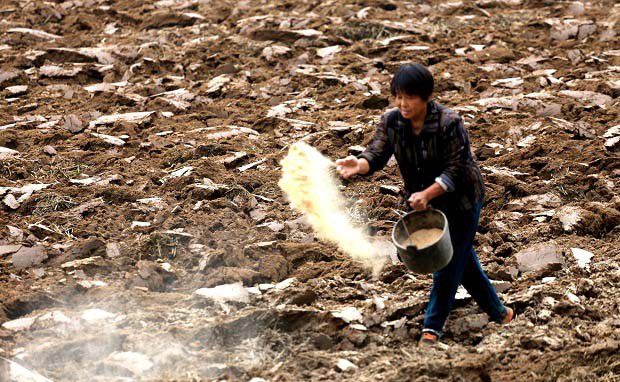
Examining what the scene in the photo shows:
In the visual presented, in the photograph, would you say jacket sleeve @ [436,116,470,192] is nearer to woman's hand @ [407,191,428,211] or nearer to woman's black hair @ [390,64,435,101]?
woman's hand @ [407,191,428,211]

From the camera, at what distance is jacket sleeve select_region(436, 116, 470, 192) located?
13.3ft

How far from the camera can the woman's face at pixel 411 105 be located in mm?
3992

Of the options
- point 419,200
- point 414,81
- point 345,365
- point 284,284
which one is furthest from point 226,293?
point 414,81

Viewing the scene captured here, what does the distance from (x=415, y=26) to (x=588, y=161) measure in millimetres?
4705

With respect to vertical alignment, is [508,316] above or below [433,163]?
below

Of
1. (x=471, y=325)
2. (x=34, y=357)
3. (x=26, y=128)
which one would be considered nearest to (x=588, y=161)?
(x=471, y=325)

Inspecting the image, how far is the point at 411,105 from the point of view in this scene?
400 centimetres

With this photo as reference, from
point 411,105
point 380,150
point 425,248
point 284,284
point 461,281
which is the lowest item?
point 284,284

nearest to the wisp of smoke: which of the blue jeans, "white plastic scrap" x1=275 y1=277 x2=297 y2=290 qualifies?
"white plastic scrap" x1=275 y1=277 x2=297 y2=290

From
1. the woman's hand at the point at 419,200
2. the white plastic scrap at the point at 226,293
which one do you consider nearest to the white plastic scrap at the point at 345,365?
the white plastic scrap at the point at 226,293

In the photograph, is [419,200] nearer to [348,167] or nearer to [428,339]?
[348,167]

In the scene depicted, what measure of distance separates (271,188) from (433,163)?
2791 millimetres

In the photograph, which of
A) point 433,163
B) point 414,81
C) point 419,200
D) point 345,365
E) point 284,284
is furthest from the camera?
point 284,284

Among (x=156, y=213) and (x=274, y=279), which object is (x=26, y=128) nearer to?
(x=156, y=213)
